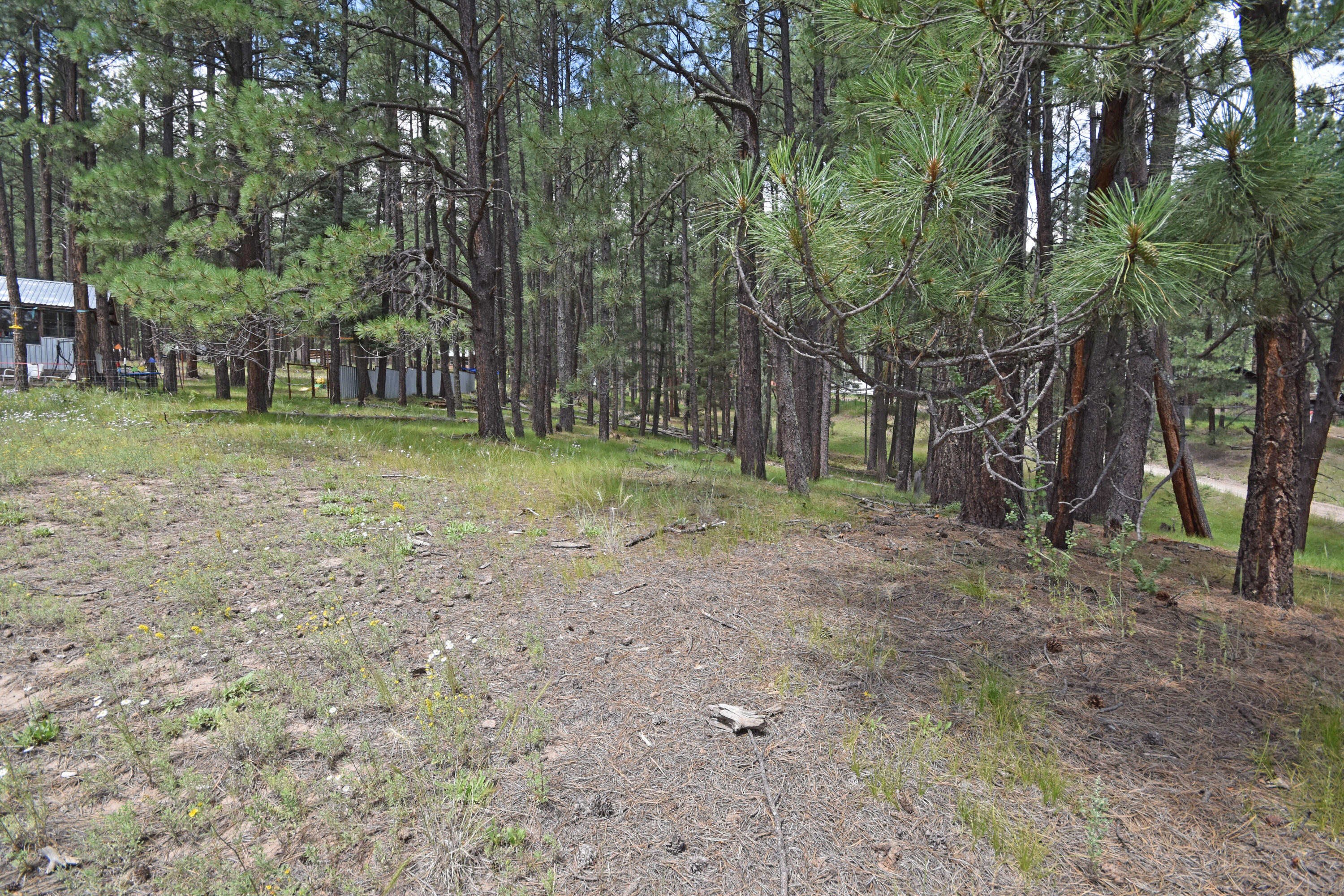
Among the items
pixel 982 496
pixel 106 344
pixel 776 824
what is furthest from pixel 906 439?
pixel 106 344

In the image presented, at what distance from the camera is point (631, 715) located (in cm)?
280

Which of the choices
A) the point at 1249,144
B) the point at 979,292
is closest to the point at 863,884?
the point at 979,292

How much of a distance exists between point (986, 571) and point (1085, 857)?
2.92 meters

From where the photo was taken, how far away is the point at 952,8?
10.8 feet

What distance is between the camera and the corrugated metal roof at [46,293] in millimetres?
22250

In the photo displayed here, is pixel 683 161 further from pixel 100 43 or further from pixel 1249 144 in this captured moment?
pixel 100 43

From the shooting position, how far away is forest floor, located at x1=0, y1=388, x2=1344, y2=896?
1985 millimetres

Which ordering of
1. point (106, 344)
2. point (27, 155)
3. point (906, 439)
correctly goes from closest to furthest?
point (106, 344) < point (906, 439) < point (27, 155)

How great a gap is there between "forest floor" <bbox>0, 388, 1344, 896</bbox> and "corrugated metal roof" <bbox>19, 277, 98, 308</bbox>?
2520cm

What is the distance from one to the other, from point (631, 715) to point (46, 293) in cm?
3187

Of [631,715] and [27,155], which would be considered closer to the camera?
[631,715]

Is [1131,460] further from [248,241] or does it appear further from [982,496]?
[248,241]

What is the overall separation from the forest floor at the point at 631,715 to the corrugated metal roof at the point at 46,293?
82.7 feet

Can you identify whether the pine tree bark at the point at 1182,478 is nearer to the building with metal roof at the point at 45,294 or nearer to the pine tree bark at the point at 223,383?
the pine tree bark at the point at 223,383
